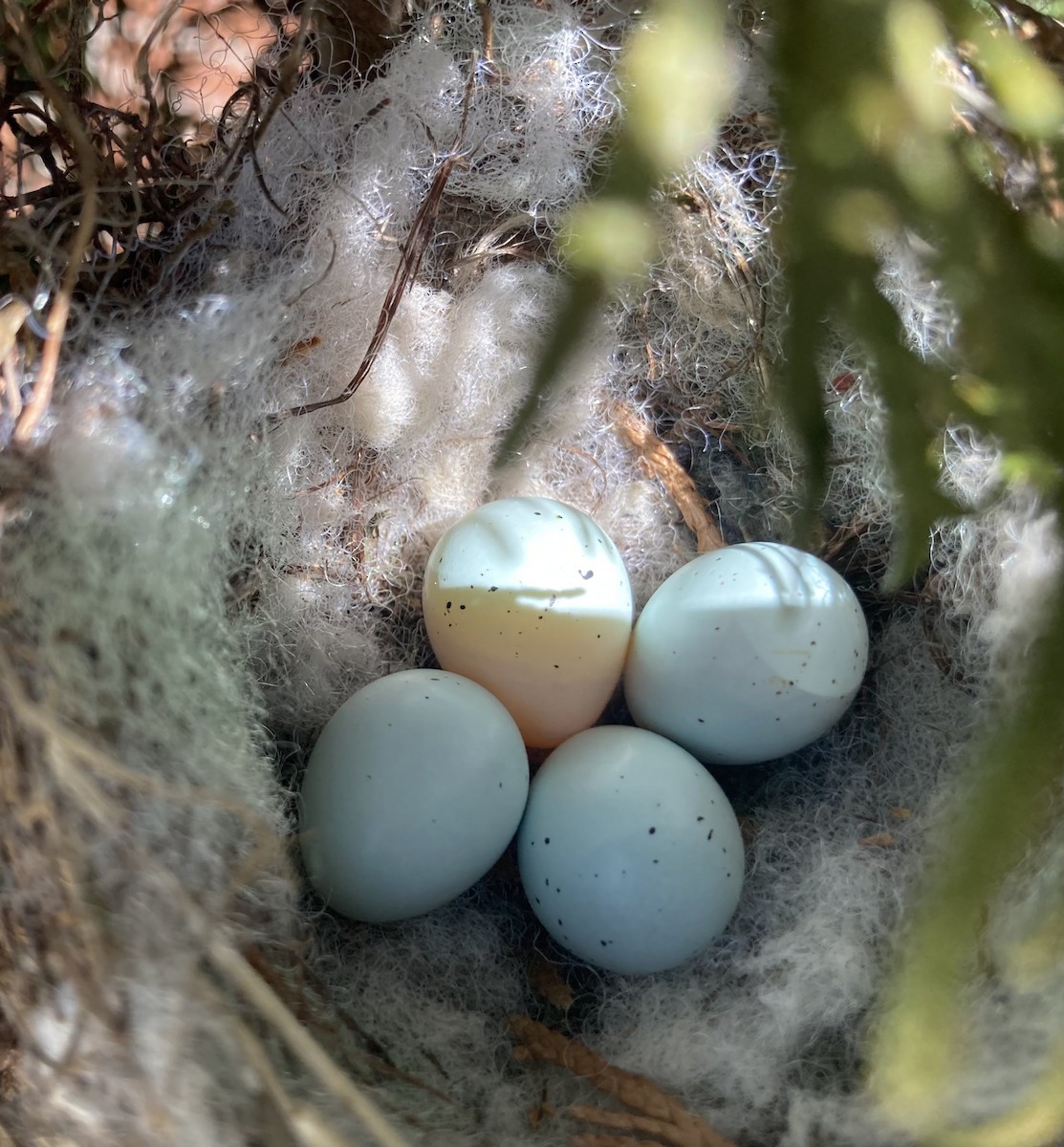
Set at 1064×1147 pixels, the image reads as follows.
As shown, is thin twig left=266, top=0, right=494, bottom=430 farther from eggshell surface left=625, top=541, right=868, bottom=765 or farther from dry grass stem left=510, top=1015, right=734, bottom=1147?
dry grass stem left=510, top=1015, right=734, bottom=1147

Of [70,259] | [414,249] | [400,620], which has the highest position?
[70,259]

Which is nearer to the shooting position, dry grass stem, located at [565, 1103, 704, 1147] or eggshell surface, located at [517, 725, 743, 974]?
dry grass stem, located at [565, 1103, 704, 1147]

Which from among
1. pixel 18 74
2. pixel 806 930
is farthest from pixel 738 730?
pixel 18 74

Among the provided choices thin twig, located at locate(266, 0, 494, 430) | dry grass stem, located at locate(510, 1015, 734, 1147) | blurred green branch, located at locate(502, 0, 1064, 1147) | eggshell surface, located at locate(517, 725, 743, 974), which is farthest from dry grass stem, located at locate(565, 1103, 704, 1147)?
thin twig, located at locate(266, 0, 494, 430)

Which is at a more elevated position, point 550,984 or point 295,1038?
point 295,1038

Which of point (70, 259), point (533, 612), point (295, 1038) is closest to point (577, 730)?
point (533, 612)

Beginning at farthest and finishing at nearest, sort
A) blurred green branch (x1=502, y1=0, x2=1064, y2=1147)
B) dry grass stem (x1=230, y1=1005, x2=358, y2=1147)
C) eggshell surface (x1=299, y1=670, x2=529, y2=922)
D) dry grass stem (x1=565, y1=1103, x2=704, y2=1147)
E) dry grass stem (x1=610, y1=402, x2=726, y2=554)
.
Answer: dry grass stem (x1=610, y1=402, x2=726, y2=554), eggshell surface (x1=299, y1=670, x2=529, y2=922), dry grass stem (x1=565, y1=1103, x2=704, y2=1147), dry grass stem (x1=230, y1=1005, x2=358, y2=1147), blurred green branch (x1=502, y1=0, x2=1064, y2=1147)

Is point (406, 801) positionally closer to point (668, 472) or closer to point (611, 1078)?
point (611, 1078)
